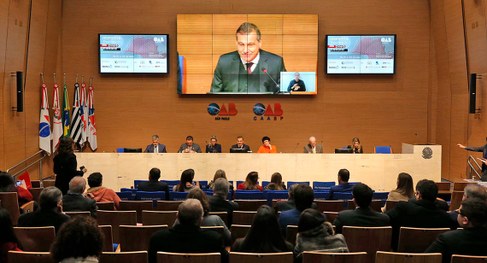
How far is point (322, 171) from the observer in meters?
12.8

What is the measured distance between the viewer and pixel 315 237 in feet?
14.5

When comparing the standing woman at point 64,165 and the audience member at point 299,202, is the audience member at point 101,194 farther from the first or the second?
the audience member at point 299,202

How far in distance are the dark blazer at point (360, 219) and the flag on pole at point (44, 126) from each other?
10.2 m

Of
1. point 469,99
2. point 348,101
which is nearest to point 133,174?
point 348,101

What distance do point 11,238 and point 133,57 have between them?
38.5 ft

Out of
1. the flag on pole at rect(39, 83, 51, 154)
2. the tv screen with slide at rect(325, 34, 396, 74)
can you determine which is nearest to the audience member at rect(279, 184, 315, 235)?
the flag on pole at rect(39, 83, 51, 154)

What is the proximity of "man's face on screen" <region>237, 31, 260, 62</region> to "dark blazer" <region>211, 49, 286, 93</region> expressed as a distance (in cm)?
14

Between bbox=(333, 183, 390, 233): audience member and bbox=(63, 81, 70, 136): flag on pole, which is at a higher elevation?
bbox=(63, 81, 70, 136): flag on pole

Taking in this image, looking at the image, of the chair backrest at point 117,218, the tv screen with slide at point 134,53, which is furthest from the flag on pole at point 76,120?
the chair backrest at point 117,218

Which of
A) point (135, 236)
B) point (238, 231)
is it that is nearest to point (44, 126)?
point (135, 236)

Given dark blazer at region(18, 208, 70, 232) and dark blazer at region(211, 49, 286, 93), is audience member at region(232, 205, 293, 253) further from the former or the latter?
dark blazer at region(211, 49, 286, 93)

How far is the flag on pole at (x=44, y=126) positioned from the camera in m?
13.9

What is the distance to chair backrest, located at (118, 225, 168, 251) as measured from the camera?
523 centimetres

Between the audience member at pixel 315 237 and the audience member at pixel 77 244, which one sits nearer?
the audience member at pixel 77 244
